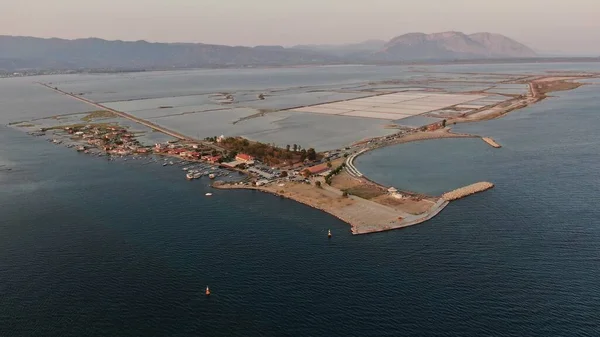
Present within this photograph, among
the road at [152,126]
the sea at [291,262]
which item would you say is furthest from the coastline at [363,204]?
the road at [152,126]

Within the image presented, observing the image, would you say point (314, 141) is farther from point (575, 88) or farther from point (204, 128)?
point (575, 88)

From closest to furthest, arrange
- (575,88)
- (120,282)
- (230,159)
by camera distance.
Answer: (120,282) → (230,159) → (575,88)

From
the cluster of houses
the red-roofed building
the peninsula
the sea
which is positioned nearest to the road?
the peninsula

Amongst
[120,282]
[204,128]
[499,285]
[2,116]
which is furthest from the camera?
[2,116]

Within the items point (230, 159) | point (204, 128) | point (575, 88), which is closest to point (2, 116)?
point (204, 128)

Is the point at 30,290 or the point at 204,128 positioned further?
the point at 204,128

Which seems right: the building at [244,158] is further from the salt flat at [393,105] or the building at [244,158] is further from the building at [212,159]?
the salt flat at [393,105]
